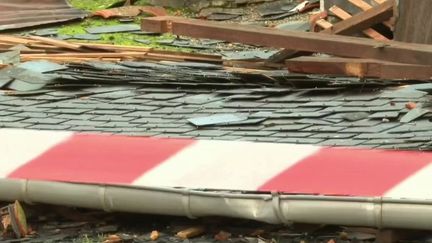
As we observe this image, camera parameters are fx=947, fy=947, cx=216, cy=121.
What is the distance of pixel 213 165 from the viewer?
5281 millimetres

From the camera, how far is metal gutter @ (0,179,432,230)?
4.62m

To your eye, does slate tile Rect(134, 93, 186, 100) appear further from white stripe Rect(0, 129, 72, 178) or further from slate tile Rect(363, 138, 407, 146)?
slate tile Rect(363, 138, 407, 146)

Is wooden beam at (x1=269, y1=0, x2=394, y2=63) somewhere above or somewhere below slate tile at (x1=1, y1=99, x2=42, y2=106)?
above

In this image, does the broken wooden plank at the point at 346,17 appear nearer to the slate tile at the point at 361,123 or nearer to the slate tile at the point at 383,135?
the slate tile at the point at 361,123

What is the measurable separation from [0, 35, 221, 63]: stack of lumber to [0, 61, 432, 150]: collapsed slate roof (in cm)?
35

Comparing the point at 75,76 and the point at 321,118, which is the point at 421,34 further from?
the point at 75,76

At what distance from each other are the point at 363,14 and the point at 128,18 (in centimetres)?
350

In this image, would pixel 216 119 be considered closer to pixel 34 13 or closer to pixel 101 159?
pixel 101 159

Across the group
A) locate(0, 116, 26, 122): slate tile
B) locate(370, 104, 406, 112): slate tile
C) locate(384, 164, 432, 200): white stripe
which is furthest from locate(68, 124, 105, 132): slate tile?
locate(384, 164, 432, 200): white stripe

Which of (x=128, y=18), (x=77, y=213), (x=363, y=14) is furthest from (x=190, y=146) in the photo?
(x=128, y=18)

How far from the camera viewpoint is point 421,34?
7.43m

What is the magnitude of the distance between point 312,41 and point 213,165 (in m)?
1.99

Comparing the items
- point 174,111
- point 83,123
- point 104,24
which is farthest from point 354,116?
point 104,24

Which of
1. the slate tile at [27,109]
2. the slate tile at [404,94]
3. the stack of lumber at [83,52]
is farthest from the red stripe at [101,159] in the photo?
the stack of lumber at [83,52]
